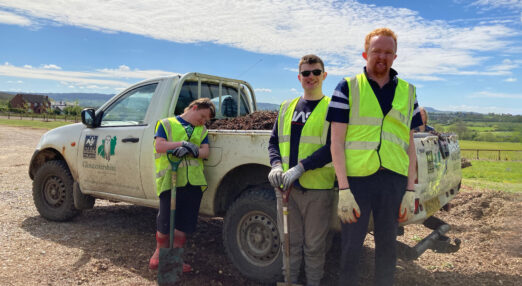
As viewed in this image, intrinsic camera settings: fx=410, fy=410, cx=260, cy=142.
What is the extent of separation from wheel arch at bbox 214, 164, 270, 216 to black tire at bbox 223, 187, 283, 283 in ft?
0.64

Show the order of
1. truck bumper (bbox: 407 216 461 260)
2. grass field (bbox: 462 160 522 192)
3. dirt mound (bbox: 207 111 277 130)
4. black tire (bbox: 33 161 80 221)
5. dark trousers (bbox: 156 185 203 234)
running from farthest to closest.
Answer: grass field (bbox: 462 160 522 192) → black tire (bbox: 33 161 80 221) → dirt mound (bbox: 207 111 277 130) → dark trousers (bbox: 156 185 203 234) → truck bumper (bbox: 407 216 461 260)

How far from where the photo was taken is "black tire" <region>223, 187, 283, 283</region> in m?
3.73

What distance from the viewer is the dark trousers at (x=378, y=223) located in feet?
8.69

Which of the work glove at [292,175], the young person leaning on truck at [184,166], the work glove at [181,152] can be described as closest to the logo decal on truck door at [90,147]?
the young person leaning on truck at [184,166]

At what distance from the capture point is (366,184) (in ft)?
8.68

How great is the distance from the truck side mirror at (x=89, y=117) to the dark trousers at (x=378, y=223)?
3.80 m

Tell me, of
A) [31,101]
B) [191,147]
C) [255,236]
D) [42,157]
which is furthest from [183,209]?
[31,101]

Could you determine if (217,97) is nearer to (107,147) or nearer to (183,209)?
(107,147)

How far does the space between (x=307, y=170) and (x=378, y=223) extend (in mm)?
616

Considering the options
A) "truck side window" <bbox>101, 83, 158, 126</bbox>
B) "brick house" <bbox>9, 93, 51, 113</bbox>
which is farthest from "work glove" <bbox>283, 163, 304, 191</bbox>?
"brick house" <bbox>9, 93, 51, 113</bbox>

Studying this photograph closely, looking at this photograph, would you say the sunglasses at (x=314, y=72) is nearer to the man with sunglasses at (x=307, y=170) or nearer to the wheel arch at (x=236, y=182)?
the man with sunglasses at (x=307, y=170)

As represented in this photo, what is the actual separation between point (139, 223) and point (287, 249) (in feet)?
11.1

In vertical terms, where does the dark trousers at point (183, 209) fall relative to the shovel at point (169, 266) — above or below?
above

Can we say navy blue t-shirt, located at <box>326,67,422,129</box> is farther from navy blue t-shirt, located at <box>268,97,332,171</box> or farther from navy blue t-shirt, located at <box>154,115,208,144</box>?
navy blue t-shirt, located at <box>154,115,208,144</box>
